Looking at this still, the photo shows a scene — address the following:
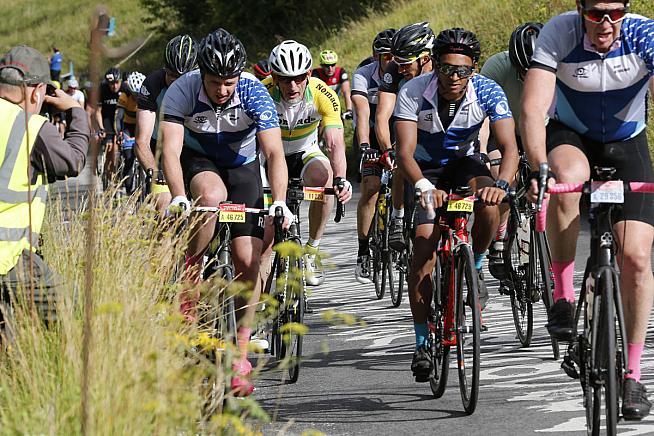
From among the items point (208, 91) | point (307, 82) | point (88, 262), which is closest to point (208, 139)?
point (208, 91)

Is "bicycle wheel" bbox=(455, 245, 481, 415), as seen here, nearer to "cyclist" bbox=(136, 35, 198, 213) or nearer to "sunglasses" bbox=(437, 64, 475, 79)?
"sunglasses" bbox=(437, 64, 475, 79)

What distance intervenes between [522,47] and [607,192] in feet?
12.6

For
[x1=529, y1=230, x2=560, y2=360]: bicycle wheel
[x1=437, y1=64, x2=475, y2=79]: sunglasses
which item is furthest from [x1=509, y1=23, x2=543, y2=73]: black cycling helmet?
[x1=437, y1=64, x2=475, y2=79]: sunglasses

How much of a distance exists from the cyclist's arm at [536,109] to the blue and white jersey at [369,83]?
6484 millimetres

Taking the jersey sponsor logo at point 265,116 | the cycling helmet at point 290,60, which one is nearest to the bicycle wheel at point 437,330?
the jersey sponsor logo at point 265,116

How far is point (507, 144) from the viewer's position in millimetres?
7883

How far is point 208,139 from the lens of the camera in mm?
8195

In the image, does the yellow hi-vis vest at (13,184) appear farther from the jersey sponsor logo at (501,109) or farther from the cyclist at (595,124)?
the jersey sponsor logo at (501,109)

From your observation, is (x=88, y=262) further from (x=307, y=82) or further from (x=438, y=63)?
(x=307, y=82)

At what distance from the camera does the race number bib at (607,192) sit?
18.9 feet

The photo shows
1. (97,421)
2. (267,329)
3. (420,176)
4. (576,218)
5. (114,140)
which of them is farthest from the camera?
(114,140)

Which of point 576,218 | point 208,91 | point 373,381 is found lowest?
point 373,381

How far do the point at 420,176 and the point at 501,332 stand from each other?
2.41 m

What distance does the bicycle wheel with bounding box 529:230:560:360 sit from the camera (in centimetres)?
847
